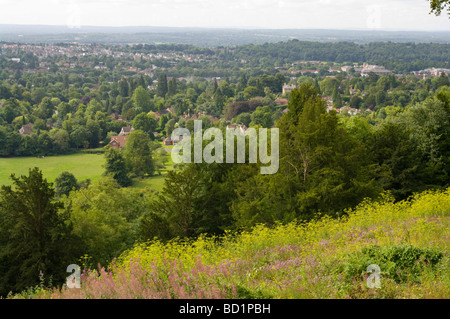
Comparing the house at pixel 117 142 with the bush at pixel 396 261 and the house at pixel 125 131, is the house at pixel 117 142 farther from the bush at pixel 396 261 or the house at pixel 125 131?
the bush at pixel 396 261

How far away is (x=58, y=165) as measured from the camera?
167 feet

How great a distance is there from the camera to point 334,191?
11.4 metres

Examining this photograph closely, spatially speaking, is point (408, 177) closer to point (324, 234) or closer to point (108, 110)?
point (324, 234)

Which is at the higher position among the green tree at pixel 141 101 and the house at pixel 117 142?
the green tree at pixel 141 101

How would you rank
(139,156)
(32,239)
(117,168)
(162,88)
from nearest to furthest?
(32,239) < (117,168) < (139,156) < (162,88)

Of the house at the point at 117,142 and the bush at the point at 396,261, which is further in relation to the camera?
the house at the point at 117,142

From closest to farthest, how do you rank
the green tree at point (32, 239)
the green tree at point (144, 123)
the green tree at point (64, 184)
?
the green tree at point (32, 239) → the green tree at point (64, 184) → the green tree at point (144, 123)

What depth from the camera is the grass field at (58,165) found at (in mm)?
45969

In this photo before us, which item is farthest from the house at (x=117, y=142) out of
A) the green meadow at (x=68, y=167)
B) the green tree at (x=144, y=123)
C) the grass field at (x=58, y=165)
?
the green tree at (x=144, y=123)

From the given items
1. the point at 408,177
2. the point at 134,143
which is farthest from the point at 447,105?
the point at 134,143

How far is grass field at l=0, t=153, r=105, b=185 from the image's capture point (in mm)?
45969

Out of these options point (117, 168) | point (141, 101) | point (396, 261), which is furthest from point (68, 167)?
point (396, 261)

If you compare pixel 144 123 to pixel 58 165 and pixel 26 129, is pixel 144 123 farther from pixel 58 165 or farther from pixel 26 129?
pixel 58 165

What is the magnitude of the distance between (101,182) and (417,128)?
16639mm
